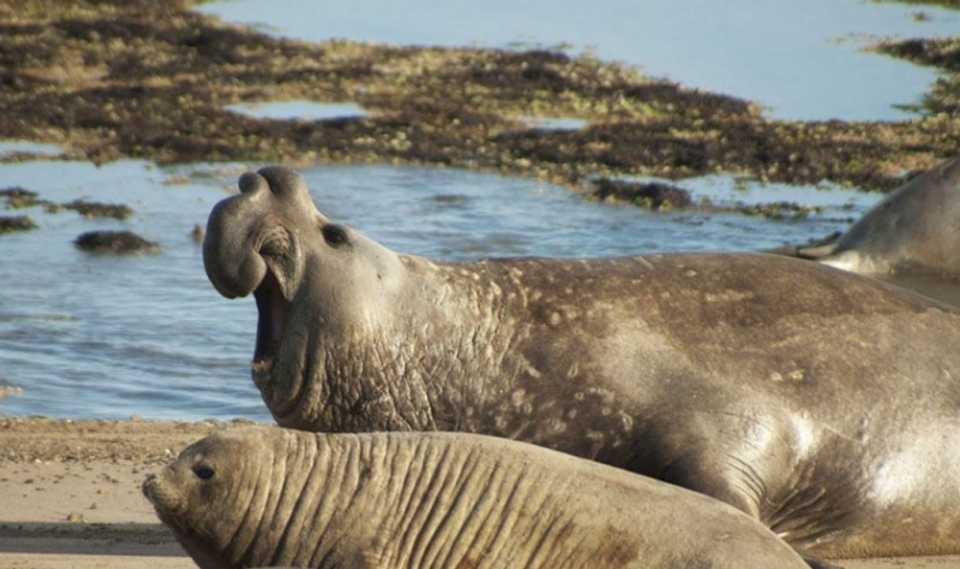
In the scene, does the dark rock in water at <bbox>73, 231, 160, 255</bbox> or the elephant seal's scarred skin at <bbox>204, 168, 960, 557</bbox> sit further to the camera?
the dark rock in water at <bbox>73, 231, 160, 255</bbox>

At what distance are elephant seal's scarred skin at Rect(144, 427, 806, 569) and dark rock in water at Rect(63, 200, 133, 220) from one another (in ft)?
39.7

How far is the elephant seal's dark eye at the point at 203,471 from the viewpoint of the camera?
6.11m

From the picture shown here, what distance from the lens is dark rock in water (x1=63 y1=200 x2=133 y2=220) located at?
59.5ft

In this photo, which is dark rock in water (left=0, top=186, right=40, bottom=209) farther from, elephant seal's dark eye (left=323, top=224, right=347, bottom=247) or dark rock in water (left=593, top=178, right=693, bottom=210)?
elephant seal's dark eye (left=323, top=224, right=347, bottom=247)

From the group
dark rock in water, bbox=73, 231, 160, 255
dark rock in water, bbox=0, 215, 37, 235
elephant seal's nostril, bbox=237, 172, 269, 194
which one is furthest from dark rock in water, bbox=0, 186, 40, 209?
elephant seal's nostril, bbox=237, 172, 269, 194

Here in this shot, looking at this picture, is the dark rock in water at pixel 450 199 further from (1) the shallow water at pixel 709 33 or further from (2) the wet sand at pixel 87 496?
(2) the wet sand at pixel 87 496

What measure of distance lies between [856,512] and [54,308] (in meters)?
8.10

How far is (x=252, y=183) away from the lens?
285 inches

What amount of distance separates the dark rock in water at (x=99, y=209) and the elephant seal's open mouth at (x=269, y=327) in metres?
11.0

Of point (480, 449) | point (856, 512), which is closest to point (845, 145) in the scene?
point (856, 512)

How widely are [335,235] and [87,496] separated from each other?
206 centimetres

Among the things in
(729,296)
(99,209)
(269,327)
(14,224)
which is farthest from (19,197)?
(729,296)

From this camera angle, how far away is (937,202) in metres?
13.1

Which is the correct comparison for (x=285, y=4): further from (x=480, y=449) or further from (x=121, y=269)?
(x=480, y=449)
